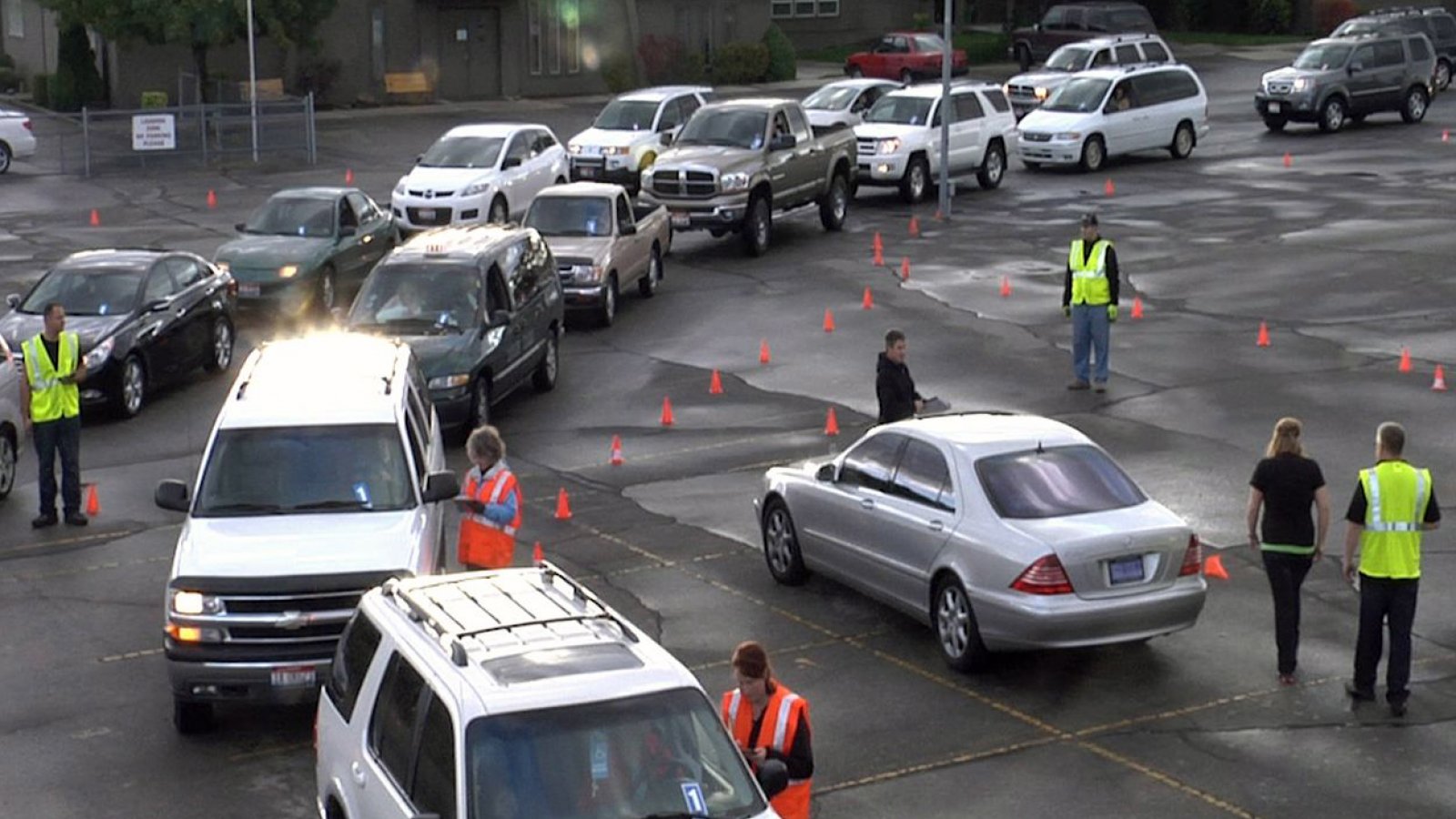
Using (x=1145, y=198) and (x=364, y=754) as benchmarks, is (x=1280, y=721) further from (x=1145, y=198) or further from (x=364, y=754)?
(x=1145, y=198)

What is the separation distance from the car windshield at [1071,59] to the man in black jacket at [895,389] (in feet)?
111

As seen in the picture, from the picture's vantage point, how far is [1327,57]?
47875 mm

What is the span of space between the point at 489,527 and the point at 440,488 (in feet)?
1.37

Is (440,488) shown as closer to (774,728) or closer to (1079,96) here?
(774,728)

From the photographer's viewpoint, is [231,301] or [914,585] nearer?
[914,585]

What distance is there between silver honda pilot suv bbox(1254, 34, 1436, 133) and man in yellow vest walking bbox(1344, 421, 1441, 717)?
35944 millimetres

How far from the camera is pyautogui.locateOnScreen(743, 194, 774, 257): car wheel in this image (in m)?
32.9

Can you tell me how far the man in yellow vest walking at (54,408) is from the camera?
61.3 feet

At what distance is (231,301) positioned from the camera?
25.8 m

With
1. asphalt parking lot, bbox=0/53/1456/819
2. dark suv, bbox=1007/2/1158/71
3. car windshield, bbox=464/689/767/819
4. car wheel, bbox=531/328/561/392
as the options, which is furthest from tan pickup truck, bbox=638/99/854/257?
dark suv, bbox=1007/2/1158/71

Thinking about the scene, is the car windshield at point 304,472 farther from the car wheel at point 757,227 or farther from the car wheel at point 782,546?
the car wheel at point 757,227

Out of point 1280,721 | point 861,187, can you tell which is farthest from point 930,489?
point 861,187

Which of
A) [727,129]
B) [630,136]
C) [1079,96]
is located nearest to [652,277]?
[727,129]

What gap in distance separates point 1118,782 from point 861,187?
30.4 metres
